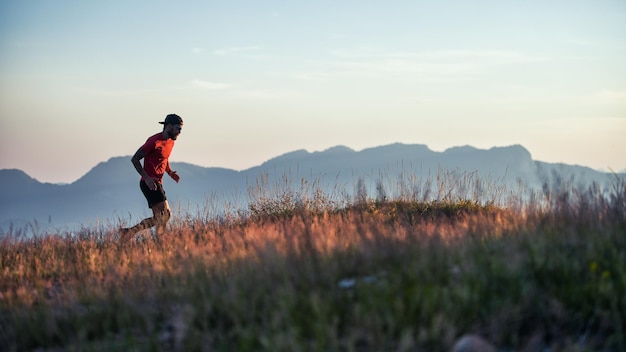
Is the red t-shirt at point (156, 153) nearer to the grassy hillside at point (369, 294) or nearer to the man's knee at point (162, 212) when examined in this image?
the man's knee at point (162, 212)

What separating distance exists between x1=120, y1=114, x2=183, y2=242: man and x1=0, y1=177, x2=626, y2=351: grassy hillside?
12.1 ft

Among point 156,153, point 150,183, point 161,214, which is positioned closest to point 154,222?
point 161,214

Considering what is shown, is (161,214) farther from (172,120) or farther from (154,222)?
(172,120)

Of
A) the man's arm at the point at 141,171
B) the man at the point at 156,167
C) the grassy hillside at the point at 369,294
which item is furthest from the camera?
the man at the point at 156,167

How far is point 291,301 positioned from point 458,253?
6.00 ft

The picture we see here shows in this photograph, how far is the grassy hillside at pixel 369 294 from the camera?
5.47 meters

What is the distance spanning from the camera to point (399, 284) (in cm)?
596

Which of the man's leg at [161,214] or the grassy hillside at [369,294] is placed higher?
the man's leg at [161,214]

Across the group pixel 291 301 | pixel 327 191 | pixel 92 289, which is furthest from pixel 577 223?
pixel 327 191

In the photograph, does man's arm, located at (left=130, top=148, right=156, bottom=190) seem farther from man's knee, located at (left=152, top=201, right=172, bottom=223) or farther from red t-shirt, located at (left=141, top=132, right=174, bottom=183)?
man's knee, located at (left=152, top=201, right=172, bottom=223)

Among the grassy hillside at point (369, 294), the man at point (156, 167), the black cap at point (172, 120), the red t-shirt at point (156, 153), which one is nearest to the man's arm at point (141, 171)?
the man at point (156, 167)

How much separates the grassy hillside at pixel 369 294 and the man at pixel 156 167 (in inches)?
145

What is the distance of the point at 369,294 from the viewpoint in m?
5.82

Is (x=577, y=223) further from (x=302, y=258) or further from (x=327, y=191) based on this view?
(x=327, y=191)
